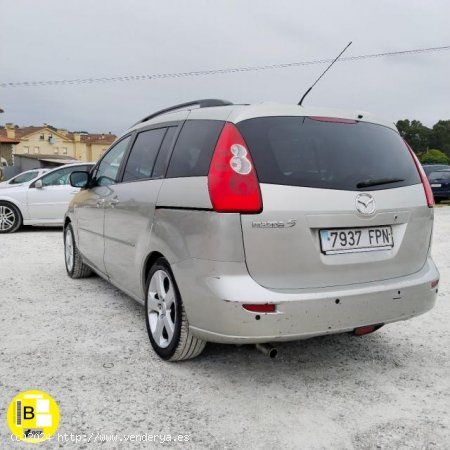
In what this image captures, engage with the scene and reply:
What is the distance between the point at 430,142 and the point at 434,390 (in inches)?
3783

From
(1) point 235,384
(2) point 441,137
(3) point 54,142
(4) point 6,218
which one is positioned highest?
(3) point 54,142

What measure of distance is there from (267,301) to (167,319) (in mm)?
918

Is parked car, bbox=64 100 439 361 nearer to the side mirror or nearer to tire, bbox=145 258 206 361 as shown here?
tire, bbox=145 258 206 361

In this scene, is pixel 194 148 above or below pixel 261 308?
above

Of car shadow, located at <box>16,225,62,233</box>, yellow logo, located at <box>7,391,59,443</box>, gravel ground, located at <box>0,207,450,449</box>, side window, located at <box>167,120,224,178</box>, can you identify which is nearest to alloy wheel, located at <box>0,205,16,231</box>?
car shadow, located at <box>16,225,62,233</box>

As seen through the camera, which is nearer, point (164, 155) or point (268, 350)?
point (268, 350)

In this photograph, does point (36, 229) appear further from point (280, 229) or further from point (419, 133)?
point (419, 133)

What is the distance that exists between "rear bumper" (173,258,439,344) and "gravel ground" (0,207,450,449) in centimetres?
40

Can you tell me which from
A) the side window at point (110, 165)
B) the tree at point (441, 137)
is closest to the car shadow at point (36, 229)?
the side window at point (110, 165)

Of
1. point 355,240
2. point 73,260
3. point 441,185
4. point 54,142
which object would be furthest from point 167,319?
point 54,142

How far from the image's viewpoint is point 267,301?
98.6 inches

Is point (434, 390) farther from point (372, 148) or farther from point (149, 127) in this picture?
point (149, 127)

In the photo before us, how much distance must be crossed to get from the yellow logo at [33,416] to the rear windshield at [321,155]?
1.67 meters

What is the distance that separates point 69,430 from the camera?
93.9 inches
